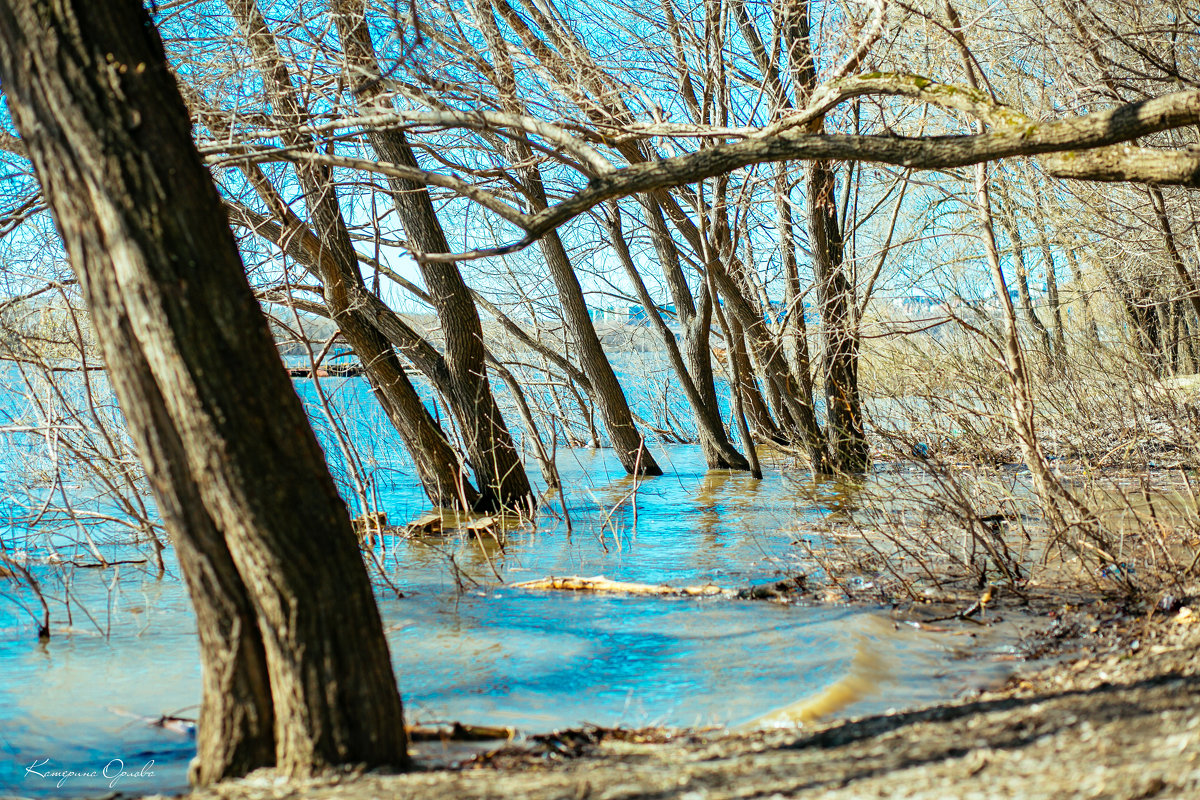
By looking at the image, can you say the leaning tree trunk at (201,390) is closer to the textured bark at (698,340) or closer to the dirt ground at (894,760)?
the dirt ground at (894,760)

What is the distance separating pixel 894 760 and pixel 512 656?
306 cm

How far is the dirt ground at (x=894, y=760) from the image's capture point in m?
2.60

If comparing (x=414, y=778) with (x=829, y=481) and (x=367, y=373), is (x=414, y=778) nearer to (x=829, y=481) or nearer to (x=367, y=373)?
(x=367, y=373)

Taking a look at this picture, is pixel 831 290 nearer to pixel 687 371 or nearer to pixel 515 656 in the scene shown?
pixel 687 371

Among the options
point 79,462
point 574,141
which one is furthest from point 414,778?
Answer: point 79,462

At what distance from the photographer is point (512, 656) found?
5613 millimetres

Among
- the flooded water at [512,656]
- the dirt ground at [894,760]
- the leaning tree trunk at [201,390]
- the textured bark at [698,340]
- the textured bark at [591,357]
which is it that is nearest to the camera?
the dirt ground at [894,760]

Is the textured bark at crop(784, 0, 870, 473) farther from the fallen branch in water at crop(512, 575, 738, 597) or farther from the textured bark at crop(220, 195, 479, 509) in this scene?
the fallen branch in water at crop(512, 575, 738, 597)

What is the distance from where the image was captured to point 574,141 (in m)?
4.52

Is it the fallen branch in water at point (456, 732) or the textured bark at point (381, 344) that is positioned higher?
the textured bark at point (381, 344)

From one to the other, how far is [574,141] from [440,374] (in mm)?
7177

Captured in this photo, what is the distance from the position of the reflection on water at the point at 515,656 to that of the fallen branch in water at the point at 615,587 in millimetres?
130

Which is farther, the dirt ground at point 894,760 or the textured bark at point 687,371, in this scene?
the textured bark at point 687,371

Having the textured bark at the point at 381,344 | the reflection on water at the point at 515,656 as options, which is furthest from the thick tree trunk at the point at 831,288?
the textured bark at the point at 381,344
